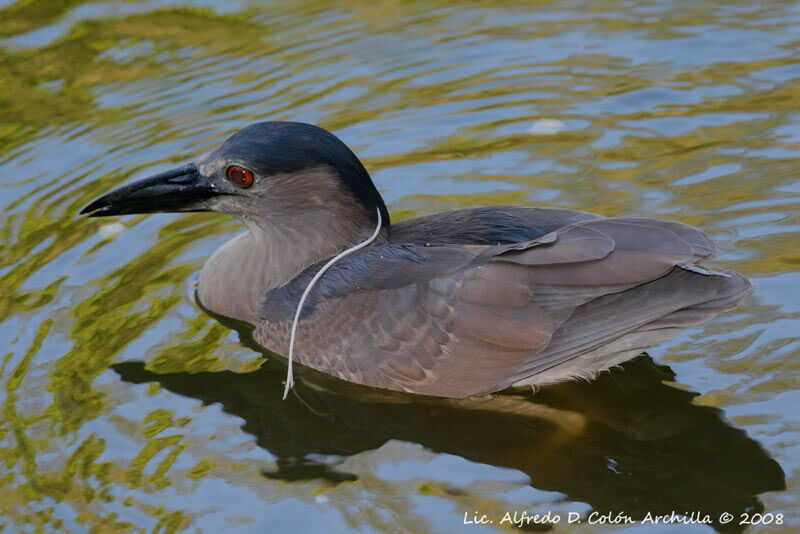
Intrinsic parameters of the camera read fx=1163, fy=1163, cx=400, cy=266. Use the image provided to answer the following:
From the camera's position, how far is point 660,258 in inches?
202

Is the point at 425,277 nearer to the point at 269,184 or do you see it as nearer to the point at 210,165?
the point at 269,184

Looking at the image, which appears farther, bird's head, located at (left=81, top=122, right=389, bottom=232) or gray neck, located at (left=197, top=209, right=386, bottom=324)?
gray neck, located at (left=197, top=209, right=386, bottom=324)

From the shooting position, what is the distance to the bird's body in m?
5.19

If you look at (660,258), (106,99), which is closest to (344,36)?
(106,99)

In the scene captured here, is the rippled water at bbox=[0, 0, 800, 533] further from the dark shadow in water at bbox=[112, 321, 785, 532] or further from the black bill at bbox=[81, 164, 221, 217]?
the black bill at bbox=[81, 164, 221, 217]

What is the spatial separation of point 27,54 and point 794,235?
6.15 metres

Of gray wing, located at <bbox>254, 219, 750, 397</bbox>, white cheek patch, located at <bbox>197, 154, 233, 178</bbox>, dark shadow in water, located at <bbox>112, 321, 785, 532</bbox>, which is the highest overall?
white cheek patch, located at <bbox>197, 154, 233, 178</bbox>

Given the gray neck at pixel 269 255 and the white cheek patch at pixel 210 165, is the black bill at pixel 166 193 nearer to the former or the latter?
the white cheek patch at pixel 210 165

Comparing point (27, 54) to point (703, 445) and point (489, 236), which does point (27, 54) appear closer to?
point (489, 236)

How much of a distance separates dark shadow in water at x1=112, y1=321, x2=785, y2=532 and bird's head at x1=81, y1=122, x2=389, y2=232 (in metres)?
0.84

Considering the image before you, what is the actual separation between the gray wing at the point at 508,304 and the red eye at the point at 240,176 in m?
0.74

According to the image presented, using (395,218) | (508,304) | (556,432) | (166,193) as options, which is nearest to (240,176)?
(166,193)

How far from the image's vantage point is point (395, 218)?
711 centimetres

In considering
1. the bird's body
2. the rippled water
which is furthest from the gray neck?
the rippled water
